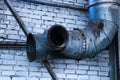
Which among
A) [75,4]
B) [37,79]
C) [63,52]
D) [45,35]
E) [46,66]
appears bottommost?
[37,79]

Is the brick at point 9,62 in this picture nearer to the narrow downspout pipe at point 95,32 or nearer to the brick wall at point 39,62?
the brick wall at point 39,62

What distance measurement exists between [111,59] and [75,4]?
34.9 inches

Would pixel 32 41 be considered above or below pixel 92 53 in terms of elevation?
above

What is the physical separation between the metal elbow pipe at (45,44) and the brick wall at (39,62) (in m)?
0.24

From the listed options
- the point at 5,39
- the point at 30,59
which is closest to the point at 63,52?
the point at 30,59

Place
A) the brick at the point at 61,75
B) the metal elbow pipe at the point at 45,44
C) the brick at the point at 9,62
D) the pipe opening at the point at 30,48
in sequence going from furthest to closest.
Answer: the brick at the point at 61,75 → the brick at the point at 9,62 → the pipe opening at the point at 30,48 → the metal elbow pipe at the point at 45,44

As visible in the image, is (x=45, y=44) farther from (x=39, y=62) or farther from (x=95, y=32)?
(x=95, y=32)

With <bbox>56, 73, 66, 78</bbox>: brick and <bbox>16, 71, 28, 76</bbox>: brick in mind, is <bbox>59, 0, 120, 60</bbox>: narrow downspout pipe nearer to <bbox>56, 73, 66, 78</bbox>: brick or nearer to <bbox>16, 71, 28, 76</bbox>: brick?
<bbox>56, 73, 66, 78</bbox>: brick

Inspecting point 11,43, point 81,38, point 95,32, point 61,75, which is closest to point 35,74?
point 61,75

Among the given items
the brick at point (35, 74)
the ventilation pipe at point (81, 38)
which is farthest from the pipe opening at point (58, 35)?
the brick at point (35, 74)

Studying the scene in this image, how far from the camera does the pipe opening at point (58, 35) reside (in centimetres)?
246

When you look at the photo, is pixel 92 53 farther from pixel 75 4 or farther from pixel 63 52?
pixel 75 4

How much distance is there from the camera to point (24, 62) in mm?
2781

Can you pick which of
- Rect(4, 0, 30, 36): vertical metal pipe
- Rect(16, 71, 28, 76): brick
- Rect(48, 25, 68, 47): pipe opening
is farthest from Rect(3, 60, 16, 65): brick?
Rect(48, 25, 68, 47): pipe opening
